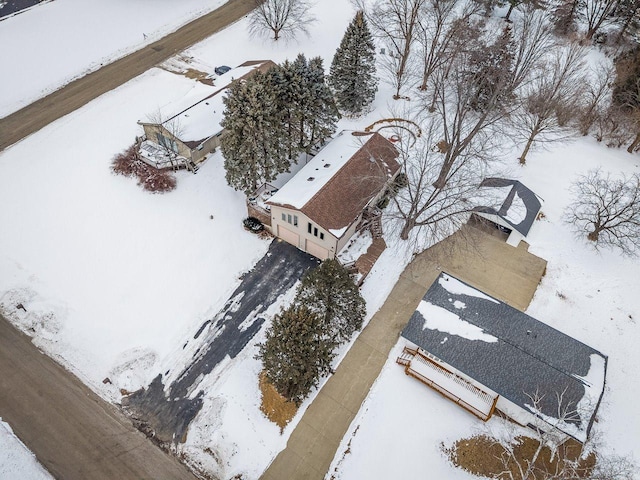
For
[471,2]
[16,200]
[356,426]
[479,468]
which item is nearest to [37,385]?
[16,200]

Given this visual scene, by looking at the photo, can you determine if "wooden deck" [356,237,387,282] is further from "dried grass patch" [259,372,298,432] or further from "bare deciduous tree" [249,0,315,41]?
"bare deciduous tree" [249,0,315,41]

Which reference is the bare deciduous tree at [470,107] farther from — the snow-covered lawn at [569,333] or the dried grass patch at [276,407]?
the dried grass patch at [276,407]

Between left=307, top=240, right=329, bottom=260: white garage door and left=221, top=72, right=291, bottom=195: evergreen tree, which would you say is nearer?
left=221, top=72, right=291, bottom=195: evergreen tree

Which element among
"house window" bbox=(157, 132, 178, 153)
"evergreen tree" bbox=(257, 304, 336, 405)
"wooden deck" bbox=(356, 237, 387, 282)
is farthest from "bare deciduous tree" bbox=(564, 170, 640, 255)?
"house window" bbox=(157, 132, 178, 153)

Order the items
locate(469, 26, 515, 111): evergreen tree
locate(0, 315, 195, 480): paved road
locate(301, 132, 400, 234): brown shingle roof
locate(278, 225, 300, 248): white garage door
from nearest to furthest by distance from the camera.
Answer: locate(0, 315, 195, 480): paved road, locate(301, 132, 400, 234): brown shingle roof, locate(278, 225, 300, 248): white garage door, locate(469, 26, 515, 111): evergreen tree

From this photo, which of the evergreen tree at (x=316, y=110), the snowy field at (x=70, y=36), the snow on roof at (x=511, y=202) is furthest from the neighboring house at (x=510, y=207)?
the snowy field at (x=70, y=36)
